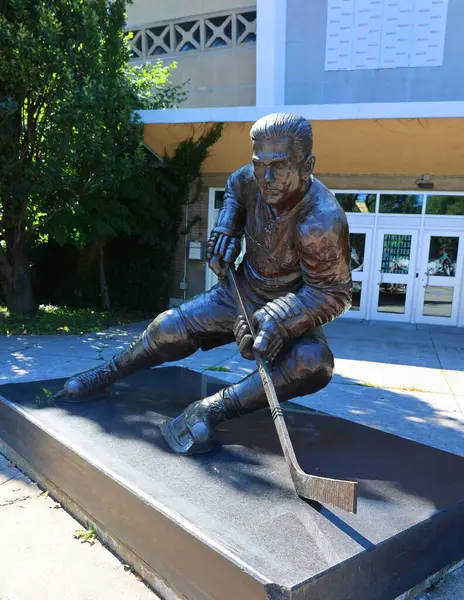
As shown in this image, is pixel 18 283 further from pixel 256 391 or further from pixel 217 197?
pixel 256 391

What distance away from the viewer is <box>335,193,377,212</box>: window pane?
10.4 m

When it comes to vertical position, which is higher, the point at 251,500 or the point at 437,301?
the point at 251,500

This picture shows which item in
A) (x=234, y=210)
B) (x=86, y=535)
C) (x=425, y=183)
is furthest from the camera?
(x=425, y=183)

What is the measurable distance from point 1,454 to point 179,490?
1800 mm

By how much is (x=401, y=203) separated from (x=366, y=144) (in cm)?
180

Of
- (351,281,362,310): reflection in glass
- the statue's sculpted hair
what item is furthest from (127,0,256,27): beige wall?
the statue's sculpted hair

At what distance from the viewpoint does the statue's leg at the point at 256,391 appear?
96.1 inches

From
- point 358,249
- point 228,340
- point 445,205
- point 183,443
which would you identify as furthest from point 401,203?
point 183,443

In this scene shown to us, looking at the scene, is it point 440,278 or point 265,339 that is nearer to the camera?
point 265,339

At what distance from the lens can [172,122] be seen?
29.2ft

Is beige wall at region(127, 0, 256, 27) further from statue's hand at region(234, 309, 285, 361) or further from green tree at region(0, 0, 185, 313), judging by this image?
statue's hand at region(234, 309, 285, 361)

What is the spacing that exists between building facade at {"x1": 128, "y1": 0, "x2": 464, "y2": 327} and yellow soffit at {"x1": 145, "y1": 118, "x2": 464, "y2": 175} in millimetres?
31

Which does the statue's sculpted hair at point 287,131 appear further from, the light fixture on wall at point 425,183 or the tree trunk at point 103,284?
the tree trunk at point 103,284

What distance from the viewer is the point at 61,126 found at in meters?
7.53
